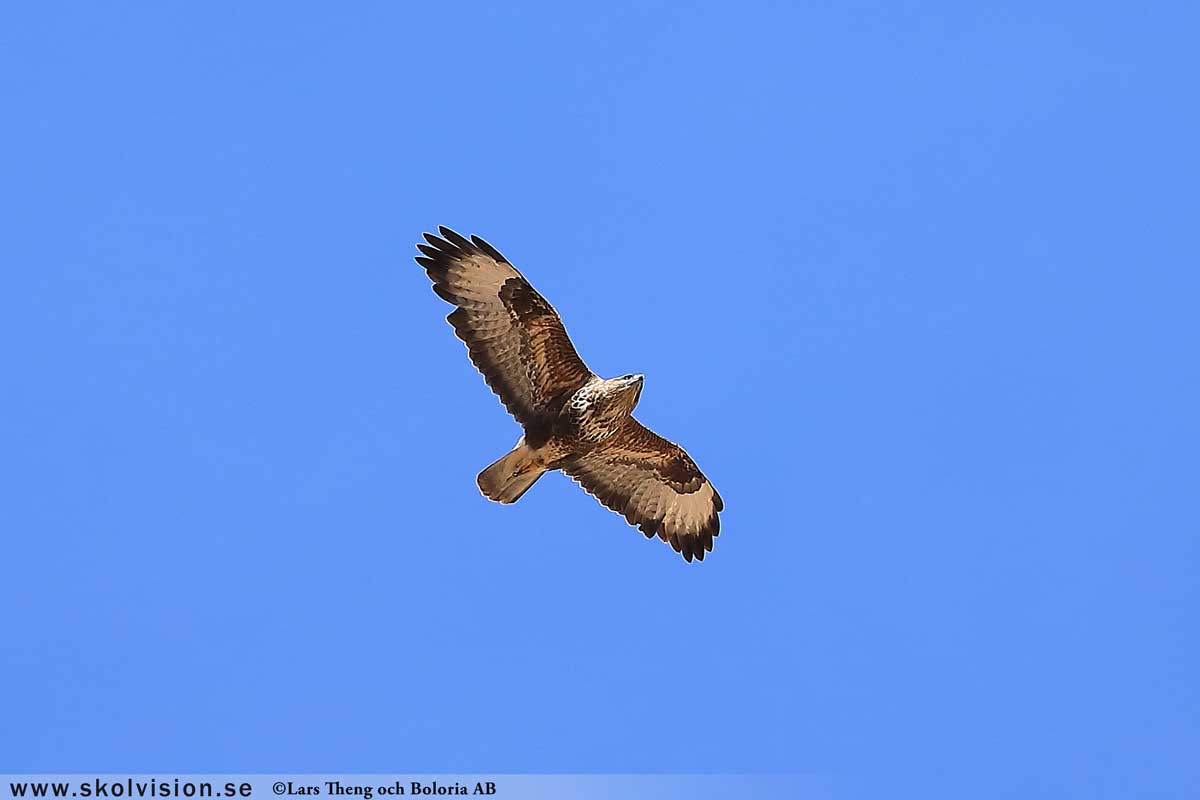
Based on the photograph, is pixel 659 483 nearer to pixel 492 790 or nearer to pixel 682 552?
pixel 682 552

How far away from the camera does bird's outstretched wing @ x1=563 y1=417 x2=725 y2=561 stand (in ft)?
49.6

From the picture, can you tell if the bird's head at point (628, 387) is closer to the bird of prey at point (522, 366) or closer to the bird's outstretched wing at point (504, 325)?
the bird of prey at point (522, 366)

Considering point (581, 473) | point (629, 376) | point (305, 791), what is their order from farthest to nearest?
point (581, 473) < point (629, 376) < point (305, 791)

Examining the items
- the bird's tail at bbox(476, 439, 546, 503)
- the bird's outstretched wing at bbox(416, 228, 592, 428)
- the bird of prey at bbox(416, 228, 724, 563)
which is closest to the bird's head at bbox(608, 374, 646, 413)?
the bird of prey at bbox(416, 228, 724, 563)

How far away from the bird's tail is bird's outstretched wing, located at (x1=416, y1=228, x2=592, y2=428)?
1.00 feet

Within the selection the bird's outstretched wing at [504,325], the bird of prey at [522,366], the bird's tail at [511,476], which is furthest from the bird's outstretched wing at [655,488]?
the bird's outstretched wing at [504,325]

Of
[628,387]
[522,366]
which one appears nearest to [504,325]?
[522,366]

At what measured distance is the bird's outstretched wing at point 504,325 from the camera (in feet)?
45.8

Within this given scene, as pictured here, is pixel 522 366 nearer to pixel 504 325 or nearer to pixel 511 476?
pixel 504 325

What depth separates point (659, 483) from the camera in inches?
610

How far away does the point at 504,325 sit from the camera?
A: 1402 centimetres

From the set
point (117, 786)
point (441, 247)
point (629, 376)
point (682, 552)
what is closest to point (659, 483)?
point (682, 552)

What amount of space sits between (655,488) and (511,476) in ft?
6.94

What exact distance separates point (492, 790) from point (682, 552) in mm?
→ 3653
